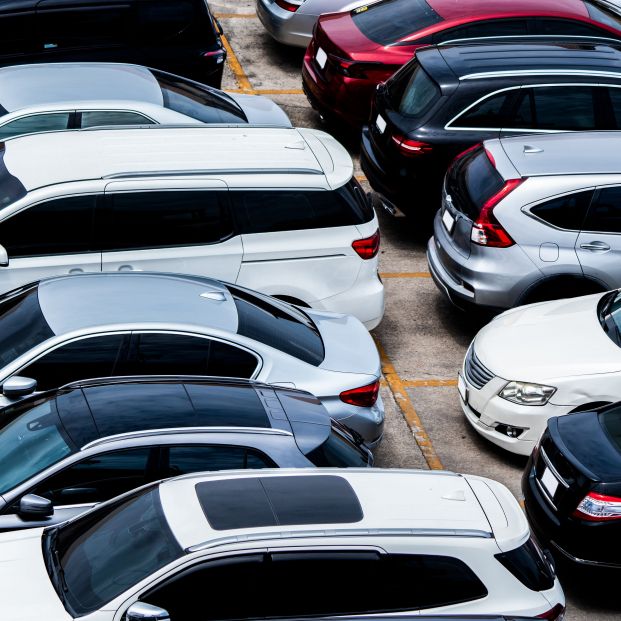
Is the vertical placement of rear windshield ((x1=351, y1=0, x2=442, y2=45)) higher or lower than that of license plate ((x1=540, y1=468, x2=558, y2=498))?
higher

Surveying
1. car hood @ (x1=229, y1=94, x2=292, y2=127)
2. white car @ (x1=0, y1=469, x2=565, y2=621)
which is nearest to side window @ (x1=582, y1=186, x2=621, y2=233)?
car hood @ (x1=229, y1=94, x2=292, y2=127)

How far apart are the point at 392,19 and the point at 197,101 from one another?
323 centimetres

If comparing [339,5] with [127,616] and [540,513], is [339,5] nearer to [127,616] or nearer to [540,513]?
[540,513]

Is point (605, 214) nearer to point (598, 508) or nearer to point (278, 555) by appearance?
point (598, 508)

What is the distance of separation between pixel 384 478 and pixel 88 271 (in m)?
3.78

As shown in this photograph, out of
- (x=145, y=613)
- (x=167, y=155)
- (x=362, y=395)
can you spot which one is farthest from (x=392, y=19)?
(x=145, y=613)

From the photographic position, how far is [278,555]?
5871mm

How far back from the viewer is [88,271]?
374 inches

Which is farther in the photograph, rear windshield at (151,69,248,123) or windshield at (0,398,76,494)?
rear windshield at (151,69,248,123)

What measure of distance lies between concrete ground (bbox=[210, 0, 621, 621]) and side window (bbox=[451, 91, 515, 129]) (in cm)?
119

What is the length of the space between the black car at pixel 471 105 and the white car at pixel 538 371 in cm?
270

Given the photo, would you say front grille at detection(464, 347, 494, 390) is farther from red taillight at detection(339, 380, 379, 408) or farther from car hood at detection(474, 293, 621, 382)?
red taillight at detection(339, 380, 379, 408)

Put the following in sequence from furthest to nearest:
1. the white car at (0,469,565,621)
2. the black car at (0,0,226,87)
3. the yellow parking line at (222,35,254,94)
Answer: the yellow parking line at (222,35,254,94)
the black car at (0,0,226,87)
the white car at (0,469,565,621)

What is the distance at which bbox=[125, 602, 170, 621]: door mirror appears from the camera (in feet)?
18.4
